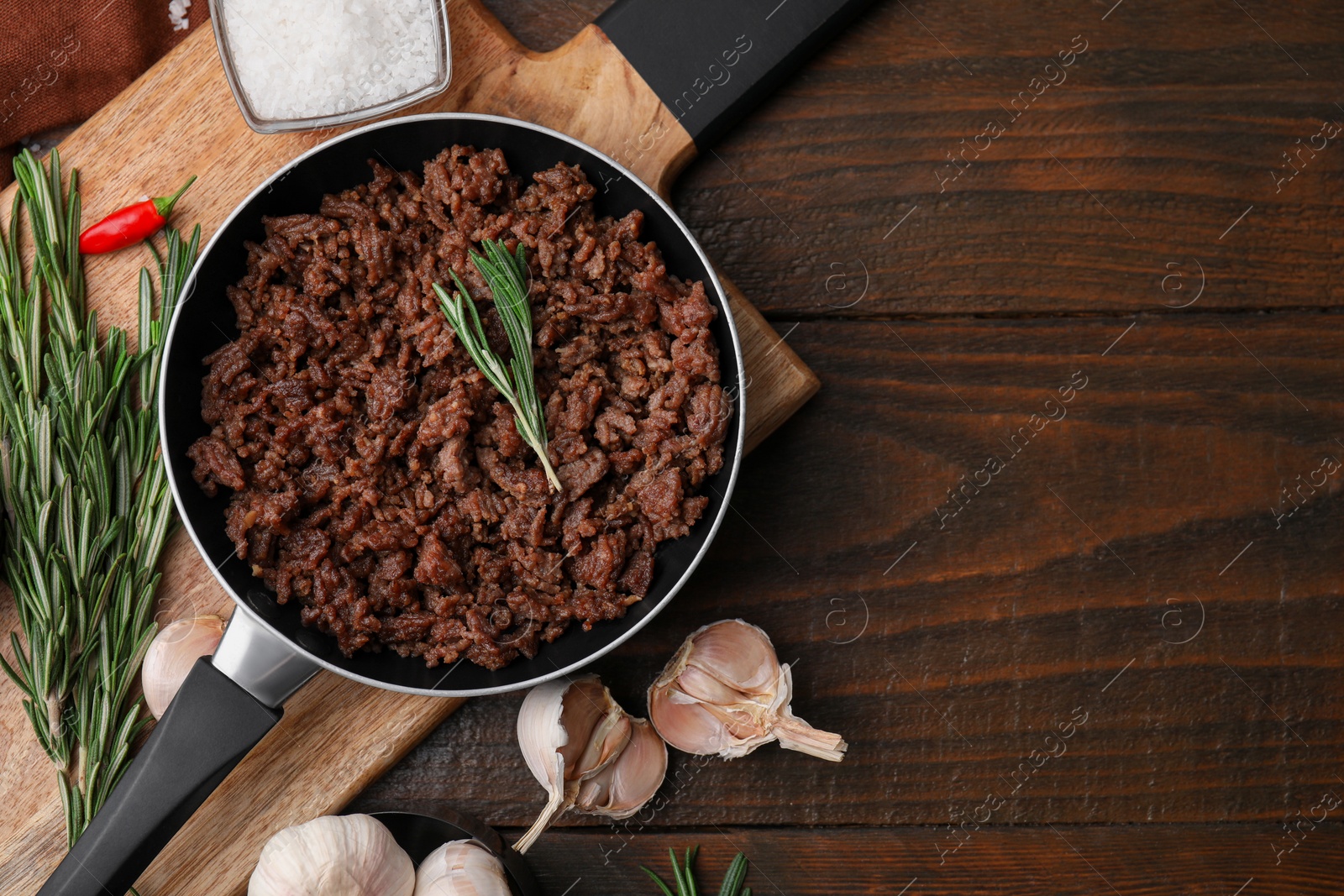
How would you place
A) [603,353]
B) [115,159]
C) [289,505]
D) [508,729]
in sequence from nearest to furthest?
[289,505], [603,353], [115,159], [508,729]

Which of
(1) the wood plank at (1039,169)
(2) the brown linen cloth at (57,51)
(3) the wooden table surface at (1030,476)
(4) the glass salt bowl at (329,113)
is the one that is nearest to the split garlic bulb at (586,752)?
(3) the wooden table surface at (1030,476)

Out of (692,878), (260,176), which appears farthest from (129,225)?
(692,878)

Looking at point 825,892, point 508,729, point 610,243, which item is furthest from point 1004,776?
point 610,243

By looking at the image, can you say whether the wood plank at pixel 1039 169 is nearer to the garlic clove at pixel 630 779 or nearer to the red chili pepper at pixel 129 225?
the garlic clove at pixel 630 779

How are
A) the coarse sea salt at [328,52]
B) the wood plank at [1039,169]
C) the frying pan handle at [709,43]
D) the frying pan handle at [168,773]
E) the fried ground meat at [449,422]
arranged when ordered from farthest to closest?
the wood plank at [1039,169] < the frying pan handle at [709,43] < the coarse sea salt at [328,52] < the fried ground meat at [449,422] < the frying pan handle at [168,773]

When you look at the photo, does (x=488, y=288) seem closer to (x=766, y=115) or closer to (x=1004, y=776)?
(x=766, y=115)

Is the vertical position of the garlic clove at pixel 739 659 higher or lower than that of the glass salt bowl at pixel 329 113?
lower

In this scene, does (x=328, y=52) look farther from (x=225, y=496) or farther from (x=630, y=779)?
(x=630, y=779)
